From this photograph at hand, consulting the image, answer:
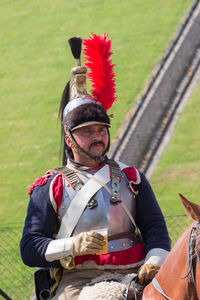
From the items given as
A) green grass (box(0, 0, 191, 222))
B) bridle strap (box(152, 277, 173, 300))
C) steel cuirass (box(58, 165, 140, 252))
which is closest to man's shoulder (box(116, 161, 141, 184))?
steel cuirass (box(58, 165, 140, 252))

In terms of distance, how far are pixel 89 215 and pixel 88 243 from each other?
384 mm

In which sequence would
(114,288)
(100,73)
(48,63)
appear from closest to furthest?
(114,288) → (100,73) → (48,63)

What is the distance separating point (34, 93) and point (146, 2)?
18.2 feet

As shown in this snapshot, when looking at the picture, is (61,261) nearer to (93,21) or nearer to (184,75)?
(184,75)

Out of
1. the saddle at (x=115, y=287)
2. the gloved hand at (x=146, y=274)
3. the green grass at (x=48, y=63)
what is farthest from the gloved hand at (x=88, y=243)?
the green grass at (x=48, y=63)

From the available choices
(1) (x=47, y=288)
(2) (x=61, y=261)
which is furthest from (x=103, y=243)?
(1) (x=47, y=288)

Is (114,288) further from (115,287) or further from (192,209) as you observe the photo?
(192,209)

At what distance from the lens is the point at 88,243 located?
15.3 feet

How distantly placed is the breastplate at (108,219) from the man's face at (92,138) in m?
0.27

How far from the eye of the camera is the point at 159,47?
60.2ft

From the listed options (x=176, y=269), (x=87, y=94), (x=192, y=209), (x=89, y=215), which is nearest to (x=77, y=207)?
(x=89, y=215)

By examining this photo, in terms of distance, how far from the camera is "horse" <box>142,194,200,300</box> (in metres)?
3.57

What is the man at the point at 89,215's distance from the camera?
195 inches

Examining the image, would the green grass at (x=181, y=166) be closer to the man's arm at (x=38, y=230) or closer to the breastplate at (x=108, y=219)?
the breastplate at (x=108, y=219)
